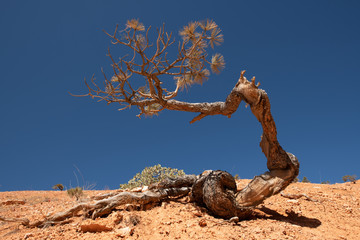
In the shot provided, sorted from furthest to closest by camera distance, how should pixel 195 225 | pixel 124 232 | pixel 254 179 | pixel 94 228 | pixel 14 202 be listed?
pixel 14 202
pixel 254 179
pixel 195 225
pixel 94 228
pixel 124 232

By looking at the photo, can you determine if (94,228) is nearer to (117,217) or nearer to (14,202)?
(117,217)

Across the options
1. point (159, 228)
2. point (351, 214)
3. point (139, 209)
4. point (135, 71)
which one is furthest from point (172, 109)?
point (351, 214)

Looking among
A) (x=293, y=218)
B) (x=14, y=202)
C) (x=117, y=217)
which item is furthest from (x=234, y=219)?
(x=14, y=202)

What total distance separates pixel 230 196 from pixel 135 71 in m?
3.69

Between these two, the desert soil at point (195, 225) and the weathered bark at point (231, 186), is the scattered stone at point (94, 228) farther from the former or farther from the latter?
the weathered bark at point (231, 186)

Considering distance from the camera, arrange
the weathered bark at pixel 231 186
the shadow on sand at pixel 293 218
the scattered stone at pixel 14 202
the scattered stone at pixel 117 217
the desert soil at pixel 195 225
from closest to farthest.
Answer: the desert soil at pixel 195 225
the scattered stone at pixel 117 217
the weathered bark at pixel 231 186
the shadow on sand at pixel 293 218
the scattered stone at pixel 14 202

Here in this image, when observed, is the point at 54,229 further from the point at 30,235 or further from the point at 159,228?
the point at 159,228

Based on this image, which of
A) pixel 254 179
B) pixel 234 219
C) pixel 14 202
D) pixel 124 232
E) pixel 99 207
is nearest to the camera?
pixel 124 232

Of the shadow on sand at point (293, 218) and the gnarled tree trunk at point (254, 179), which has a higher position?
the gnarled tree trunk at point (254, 179)

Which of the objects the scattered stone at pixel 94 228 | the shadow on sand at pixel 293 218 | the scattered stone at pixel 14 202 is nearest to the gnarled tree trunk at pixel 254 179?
the shadow on sand at pixel 293 218

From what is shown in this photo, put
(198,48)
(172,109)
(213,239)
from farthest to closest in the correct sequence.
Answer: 1. (198,48)
2. (172,109)
3. (213,239)

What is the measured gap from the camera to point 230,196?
16.7 ft

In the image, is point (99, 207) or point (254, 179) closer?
point (99, 207)

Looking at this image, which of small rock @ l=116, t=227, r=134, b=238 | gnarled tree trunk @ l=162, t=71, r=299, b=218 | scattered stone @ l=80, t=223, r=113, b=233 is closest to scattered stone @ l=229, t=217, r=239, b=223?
gnarled tree trunk @ l=162, t=71, r=299, b=218
